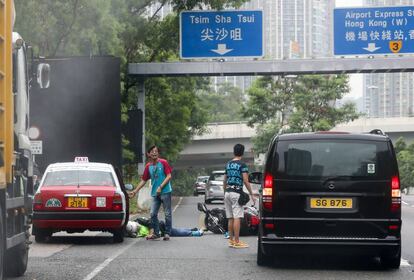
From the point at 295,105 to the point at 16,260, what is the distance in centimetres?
4455

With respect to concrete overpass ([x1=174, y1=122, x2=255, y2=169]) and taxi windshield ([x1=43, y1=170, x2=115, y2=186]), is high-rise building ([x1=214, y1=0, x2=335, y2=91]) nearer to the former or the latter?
concrete overpass ([x1=174, y1=122, x2=255, y2=169])

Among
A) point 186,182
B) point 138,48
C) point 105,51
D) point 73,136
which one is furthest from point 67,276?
point 186,182

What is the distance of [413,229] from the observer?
1894 cm

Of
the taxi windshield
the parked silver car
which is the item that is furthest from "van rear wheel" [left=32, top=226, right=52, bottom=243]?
the parked silver car

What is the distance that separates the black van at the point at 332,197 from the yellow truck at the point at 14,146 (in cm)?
301

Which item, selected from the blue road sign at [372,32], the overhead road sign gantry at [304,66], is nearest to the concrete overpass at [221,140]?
the overhead road sign gantry at [304,66]

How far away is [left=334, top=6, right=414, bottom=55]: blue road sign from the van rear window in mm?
16483

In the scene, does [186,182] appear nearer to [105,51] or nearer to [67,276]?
[105,51]

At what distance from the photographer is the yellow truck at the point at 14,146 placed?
795cm

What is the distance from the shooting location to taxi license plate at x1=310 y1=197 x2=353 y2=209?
10.5 m

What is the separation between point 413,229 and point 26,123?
1165 centimetres

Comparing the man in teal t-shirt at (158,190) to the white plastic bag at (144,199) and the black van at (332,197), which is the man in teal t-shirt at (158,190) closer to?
the black van at (332,197)

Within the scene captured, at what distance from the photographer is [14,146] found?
8.81m

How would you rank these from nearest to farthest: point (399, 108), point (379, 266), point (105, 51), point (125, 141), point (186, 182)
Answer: point (379, 266)
point (105, 51)
point (125, 141)
point (186, 182)
point (399, 108)
